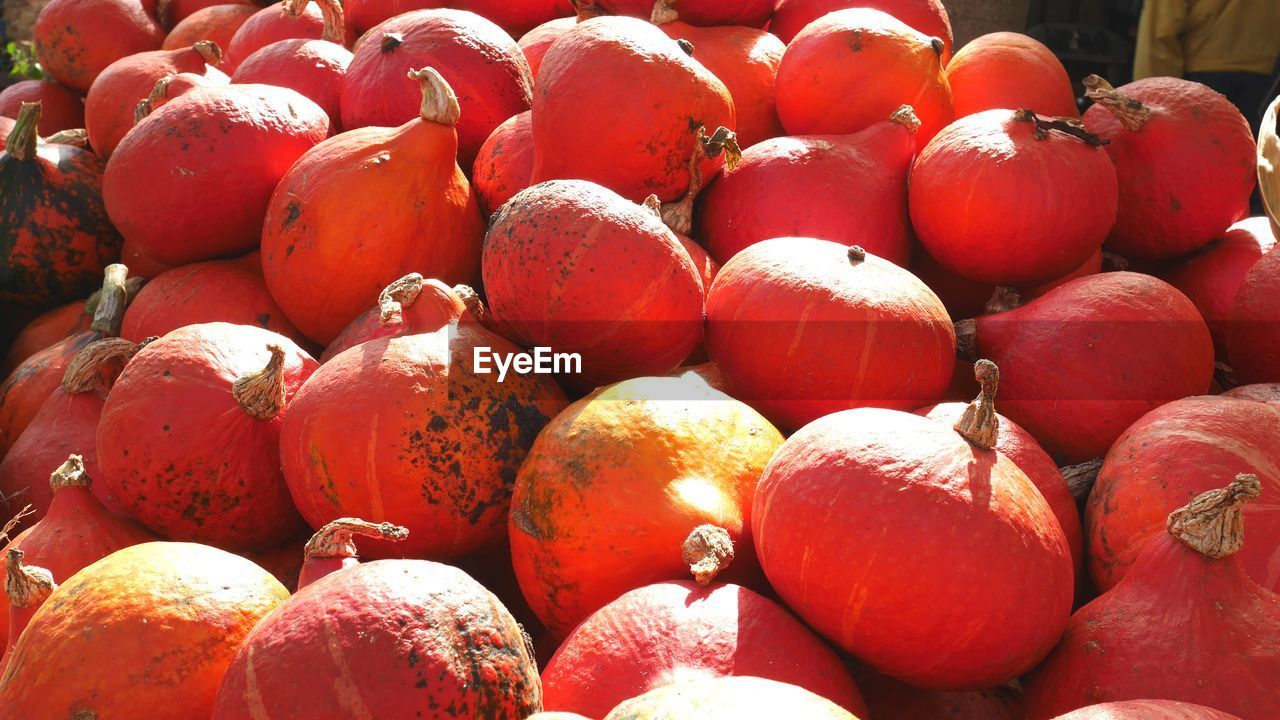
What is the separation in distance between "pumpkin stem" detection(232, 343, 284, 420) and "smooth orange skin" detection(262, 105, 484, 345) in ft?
1.13

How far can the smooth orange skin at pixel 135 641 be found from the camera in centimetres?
135

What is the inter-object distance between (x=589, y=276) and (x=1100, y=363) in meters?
1.06

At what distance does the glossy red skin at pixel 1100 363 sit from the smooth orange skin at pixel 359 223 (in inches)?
52.8

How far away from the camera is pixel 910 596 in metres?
1.33

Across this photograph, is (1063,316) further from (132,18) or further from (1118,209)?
(132,18)

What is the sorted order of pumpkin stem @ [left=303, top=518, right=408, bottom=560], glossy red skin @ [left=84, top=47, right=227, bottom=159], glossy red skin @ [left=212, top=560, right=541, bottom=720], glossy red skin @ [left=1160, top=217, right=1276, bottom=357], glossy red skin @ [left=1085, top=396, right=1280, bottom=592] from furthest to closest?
glossy red skin @ [left=84, top=47, right=227, bottom=159], glossy red skin @ [left=1160, top=217, right=1276, bottom=357], glossy red skin @ [left=1085, top=396, right=1280, bottom=592], pumpkin stem @ [left=303, top=518, right=408, bottom=560], glossy red skin @ [left=212, top=560, right=541, bottom=720]

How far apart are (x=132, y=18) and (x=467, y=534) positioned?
11.1ft

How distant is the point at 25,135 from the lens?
287 centimetres

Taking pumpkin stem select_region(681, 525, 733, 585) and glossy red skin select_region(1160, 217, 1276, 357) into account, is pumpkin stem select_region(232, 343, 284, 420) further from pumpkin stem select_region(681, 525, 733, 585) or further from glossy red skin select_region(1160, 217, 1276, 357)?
glossy red skin select_region(1160, 217, 1276, 357)

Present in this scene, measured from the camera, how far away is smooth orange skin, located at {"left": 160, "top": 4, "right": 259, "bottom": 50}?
12.6ft

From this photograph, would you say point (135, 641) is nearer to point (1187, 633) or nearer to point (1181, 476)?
point (1187, 633)

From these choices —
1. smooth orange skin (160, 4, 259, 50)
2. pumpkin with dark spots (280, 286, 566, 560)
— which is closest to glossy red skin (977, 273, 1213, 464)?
pumpkin with dark spots (280, 286, 566, 560)

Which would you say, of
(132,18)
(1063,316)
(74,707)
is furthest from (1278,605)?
(132,18)

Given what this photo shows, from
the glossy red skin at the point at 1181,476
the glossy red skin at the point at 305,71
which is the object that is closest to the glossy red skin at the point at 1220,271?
the glossy red skin at the point at 1181,476
